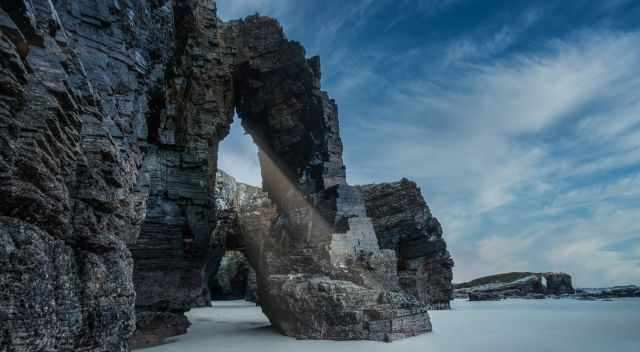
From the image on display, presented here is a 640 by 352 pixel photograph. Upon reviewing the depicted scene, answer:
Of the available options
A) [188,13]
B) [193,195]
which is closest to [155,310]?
[193,195]

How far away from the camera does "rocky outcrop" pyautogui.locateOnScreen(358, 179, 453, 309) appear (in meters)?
30.6

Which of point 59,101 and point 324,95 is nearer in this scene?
point 59,101

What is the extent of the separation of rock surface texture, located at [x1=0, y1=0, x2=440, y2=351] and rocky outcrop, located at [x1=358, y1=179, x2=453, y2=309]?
10.7 metres

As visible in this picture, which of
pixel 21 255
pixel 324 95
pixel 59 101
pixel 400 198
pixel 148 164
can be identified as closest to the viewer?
pixel 21 255

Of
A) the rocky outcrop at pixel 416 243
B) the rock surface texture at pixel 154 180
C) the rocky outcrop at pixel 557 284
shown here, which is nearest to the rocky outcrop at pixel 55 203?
the rock surface texture at pixel 154 180

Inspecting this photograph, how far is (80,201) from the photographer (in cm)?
591

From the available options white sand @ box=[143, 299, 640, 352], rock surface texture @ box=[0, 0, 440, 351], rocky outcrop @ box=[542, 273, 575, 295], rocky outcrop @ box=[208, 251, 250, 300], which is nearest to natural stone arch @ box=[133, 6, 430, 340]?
rock surface texture @ box=[0, 0, 440, 351]

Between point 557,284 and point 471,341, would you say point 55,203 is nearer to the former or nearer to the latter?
point 471,341

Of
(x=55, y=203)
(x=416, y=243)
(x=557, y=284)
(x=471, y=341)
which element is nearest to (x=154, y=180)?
(x=55, y=203)

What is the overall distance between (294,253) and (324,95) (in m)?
8.74

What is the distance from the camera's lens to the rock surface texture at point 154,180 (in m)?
4.66

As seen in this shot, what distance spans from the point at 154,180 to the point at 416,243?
22.3 meters

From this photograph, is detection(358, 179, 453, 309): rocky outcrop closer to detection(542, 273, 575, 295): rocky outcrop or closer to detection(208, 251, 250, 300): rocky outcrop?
detection(208, 251, 250, 300): rocky outcrop

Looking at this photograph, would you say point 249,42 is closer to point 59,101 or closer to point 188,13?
point 188,13
